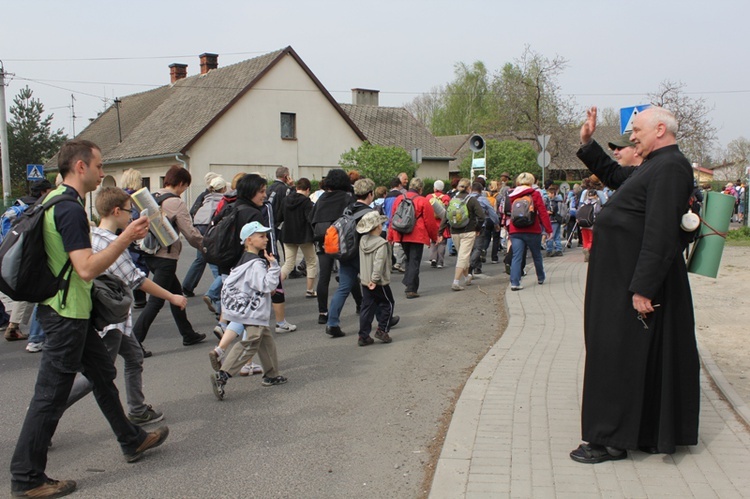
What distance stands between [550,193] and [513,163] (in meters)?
A: 25.4

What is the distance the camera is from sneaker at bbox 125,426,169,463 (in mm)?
4465

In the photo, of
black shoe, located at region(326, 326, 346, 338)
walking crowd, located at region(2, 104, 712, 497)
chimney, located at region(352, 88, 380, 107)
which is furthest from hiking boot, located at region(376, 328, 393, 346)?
chimney, located at region(352, 88, 380, 107)

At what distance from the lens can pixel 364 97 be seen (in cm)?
5119

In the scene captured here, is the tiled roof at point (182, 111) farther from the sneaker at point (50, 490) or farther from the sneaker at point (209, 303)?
the sneaker at point (50, 490)

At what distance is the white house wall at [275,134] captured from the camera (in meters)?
33.6

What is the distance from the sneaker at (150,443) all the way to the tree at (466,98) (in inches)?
2541

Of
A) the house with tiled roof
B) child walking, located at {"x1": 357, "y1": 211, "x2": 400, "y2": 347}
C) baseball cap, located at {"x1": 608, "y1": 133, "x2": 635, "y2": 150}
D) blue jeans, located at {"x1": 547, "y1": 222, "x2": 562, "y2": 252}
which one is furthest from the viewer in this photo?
the house with tiled roof

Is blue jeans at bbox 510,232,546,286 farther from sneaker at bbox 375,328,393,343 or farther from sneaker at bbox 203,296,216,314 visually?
sneaker at bbox 203,296,216,314

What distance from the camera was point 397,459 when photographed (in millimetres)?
4488

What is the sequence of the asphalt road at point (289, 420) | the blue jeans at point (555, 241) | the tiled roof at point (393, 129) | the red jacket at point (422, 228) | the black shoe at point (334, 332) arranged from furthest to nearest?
the tiled roof at point (393, 129) → the blue jeans at point (555, 241) → the red jacket at point (422, 228) → the black shoe at point (334, 332) → the asphalt road at point (289, 420)

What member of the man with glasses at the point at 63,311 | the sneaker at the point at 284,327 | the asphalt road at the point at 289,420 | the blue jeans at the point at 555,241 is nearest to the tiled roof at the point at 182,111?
the blue jeans at the point at 555,241

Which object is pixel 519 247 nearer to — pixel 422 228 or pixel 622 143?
pixel 422 228

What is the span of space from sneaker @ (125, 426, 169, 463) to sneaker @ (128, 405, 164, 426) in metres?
0.58

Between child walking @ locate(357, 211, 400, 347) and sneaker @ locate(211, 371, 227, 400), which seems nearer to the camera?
sneaker @ locate(211, 371, 227, 400)
